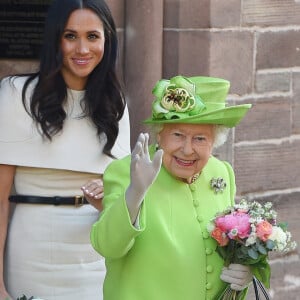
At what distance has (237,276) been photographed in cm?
413

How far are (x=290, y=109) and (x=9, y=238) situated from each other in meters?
2.29

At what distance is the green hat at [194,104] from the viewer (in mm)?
4148

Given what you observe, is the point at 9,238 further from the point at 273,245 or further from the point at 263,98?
the point at 263,98

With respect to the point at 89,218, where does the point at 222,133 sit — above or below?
above

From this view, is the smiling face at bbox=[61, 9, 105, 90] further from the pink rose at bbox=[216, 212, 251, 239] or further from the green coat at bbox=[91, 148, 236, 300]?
the pink rose at bbox=[216, 212, 251, 239]

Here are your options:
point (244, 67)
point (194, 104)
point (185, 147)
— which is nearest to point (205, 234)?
point (185, 147)

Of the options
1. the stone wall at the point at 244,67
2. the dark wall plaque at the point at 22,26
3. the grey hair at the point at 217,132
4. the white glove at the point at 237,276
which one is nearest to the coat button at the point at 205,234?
the white glove at the point at 237,276

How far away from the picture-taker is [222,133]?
4297 mm

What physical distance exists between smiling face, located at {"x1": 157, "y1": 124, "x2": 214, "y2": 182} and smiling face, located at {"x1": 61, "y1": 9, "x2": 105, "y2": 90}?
742mm

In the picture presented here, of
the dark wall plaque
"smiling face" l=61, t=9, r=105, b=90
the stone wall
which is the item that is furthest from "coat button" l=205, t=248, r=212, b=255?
the dark wall plaque

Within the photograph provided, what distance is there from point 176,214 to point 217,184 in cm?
22

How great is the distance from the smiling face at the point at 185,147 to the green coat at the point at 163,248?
71mm

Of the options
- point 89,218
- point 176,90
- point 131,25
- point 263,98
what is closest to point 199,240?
point 176,90

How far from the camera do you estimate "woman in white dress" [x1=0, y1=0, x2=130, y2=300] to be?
4.81 m
